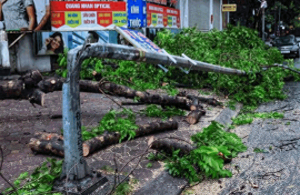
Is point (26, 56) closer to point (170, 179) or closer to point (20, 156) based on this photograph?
point (20, 156)

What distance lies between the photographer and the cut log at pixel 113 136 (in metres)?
4.43

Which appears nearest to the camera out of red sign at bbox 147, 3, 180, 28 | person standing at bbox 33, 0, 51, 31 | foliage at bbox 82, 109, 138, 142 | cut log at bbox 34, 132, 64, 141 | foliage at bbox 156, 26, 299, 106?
cut log at bbox 34, 132, 64, 141

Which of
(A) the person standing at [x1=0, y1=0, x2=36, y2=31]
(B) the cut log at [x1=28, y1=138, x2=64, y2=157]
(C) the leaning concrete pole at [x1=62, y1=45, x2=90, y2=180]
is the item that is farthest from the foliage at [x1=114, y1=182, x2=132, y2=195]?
(A) the person standing at [x1=0, y1=0, x2=36, y2=31]

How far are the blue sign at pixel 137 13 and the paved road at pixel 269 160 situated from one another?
7.94m

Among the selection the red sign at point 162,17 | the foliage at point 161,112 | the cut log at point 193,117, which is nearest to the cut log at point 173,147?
the cut log at point 193,117

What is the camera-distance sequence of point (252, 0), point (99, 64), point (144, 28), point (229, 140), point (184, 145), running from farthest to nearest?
1. point (252, 0)
2. point (144, 28)
3. point (99, 64)
4. point (229, 140)
5. point (184, 145)

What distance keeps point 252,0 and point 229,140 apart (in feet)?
75.7

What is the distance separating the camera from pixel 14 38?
11.1m

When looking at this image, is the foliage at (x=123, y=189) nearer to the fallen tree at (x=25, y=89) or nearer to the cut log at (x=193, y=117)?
the fallen tree at (x=25, y=89)

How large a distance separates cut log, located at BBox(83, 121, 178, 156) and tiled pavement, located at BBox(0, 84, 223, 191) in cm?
9

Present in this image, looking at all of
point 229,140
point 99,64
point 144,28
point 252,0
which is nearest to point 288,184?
point 229,140

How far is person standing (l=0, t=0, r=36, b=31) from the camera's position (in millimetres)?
10734

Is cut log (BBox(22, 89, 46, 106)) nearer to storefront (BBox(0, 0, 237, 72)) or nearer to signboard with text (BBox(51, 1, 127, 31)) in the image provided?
storefront (BBox(0, 0, 237, 72))

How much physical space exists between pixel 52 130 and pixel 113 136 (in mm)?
1504
